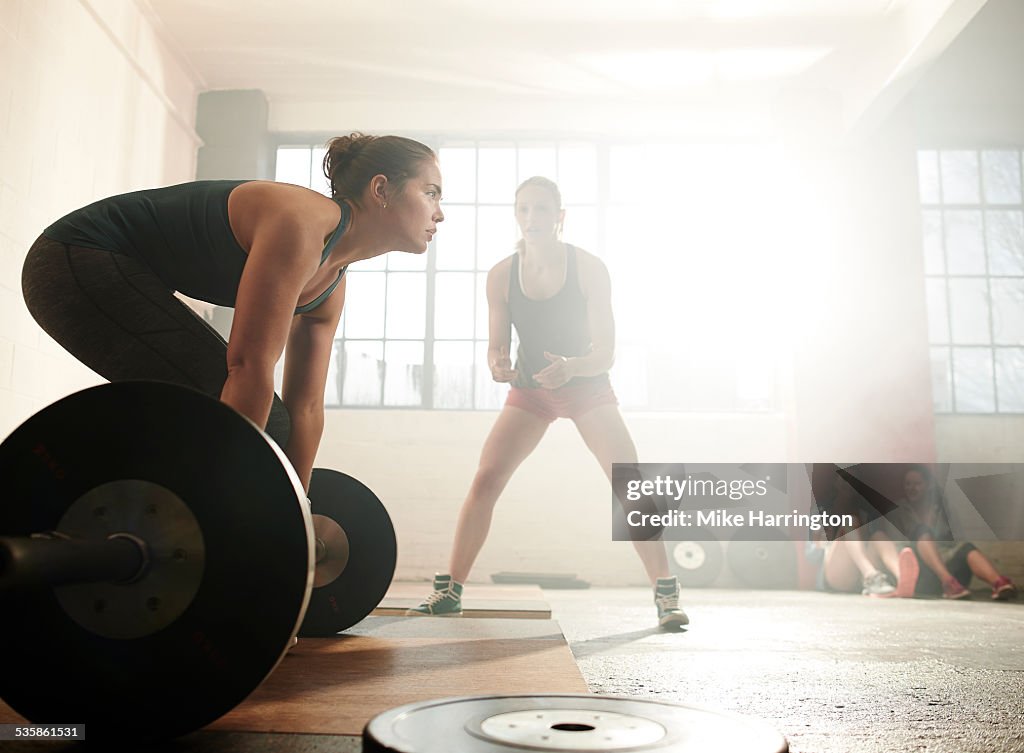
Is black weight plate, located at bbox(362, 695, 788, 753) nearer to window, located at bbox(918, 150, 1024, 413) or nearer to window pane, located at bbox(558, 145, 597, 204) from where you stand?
window pane, located at bbox(558, 145, 597, 204)

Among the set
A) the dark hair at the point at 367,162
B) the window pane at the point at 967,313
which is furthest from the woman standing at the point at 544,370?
the window pane at the point at 967,313

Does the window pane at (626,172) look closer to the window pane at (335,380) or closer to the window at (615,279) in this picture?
the window at (615,279)

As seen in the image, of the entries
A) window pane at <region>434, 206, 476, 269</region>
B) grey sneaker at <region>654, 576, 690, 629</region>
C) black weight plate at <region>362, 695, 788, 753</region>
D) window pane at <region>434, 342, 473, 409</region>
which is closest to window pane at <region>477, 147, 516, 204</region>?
window pane at <region>434, 206, 476, 269</region>

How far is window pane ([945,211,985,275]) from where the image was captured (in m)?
5.84

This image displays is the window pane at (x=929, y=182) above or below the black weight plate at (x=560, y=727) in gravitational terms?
above

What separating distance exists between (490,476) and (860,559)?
2823mm

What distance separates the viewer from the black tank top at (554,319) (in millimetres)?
2947

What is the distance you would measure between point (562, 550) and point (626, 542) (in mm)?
392

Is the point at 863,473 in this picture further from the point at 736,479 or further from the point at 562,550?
the point at 562,550

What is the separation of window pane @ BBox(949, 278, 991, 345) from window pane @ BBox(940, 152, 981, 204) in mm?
587

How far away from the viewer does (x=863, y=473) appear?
5.13 metres

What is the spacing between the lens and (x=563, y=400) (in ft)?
9.04

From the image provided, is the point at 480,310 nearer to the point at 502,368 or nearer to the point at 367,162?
the point at 502,368

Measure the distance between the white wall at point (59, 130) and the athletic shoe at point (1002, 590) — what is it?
457 cm
